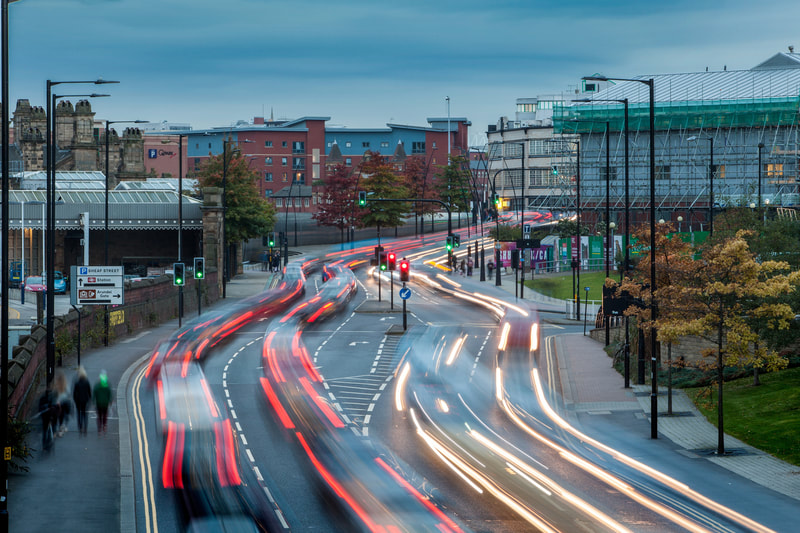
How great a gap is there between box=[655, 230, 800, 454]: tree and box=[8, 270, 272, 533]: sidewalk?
49.0 feet

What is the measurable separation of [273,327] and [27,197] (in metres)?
41.0

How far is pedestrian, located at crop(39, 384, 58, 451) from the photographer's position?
24.9 metres

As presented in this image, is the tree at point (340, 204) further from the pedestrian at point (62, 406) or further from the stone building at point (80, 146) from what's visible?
the pedestrian at point (62, 406)

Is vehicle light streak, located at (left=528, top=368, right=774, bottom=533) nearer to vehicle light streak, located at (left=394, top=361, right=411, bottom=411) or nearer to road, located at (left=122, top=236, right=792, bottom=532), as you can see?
road, located at (left=122, top=236, right=792, bottom=532)

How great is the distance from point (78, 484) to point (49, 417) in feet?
14.9

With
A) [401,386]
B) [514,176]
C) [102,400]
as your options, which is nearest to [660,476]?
[401,386]

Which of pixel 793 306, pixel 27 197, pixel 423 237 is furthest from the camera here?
pixel 423 237

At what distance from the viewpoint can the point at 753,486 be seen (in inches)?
867

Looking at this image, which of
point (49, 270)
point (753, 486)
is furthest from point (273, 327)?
point (753, 486)

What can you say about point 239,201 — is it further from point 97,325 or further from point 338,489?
point 338,489

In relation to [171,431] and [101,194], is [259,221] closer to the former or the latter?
[101,194]

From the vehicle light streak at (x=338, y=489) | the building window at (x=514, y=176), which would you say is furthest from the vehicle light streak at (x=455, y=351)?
the building window at (x=514, y=176)

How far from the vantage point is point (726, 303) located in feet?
91.8

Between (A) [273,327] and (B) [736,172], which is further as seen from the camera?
(B) [736,172]
